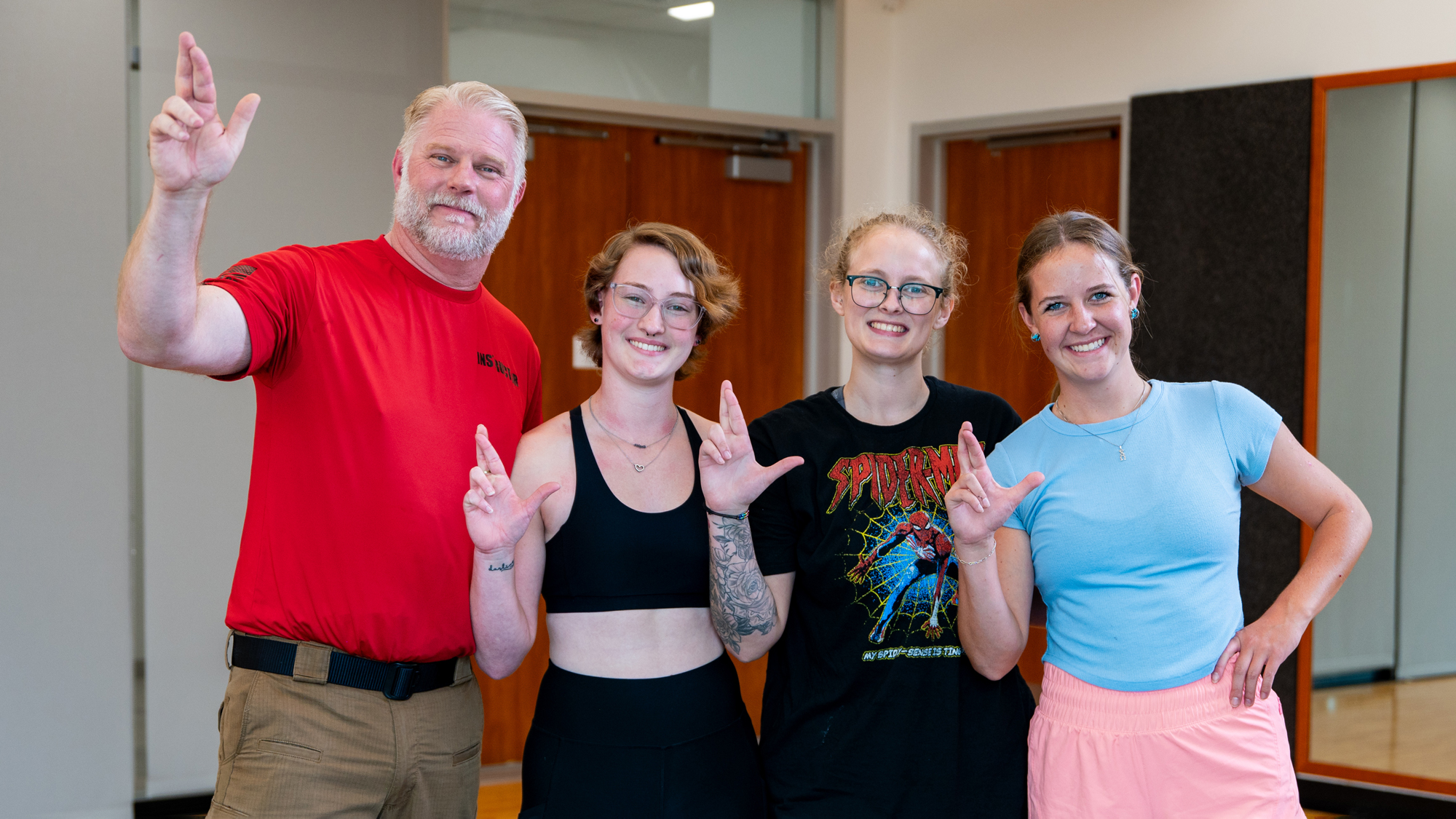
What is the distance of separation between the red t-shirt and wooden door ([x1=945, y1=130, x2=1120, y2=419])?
2.92m

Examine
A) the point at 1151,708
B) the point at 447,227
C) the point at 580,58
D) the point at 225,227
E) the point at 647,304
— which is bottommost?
the point at 1151,708

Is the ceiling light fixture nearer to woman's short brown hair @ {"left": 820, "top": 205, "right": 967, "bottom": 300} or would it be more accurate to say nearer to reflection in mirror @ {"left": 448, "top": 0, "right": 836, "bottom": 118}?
reflection in mirror @ {"left": 448, "top": 0, "right": 836, "bottom": 118}

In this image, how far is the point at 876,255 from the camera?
6.09ft

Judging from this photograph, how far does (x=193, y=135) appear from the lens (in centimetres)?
136

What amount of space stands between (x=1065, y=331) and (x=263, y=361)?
1234 millimetres

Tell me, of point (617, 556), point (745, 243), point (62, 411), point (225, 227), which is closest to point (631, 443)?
point (617, 556)

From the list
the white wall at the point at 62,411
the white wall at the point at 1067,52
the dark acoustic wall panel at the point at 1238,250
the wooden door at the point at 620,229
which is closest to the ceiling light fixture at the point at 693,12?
the wooden door at the point at 620,229

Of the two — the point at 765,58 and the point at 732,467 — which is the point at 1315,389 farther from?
the point at 732,467

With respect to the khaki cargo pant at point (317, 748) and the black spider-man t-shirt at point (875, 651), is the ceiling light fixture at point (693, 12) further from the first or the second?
the khaki cargo pant at point (317, 748)

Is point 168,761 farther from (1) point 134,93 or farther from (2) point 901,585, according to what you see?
(2) point 901,585

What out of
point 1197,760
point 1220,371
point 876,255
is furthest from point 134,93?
point 1220,371

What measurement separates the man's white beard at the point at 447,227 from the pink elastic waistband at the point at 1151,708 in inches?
46.2

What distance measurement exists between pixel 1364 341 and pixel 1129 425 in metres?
2.47

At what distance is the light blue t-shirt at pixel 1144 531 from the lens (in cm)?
162
